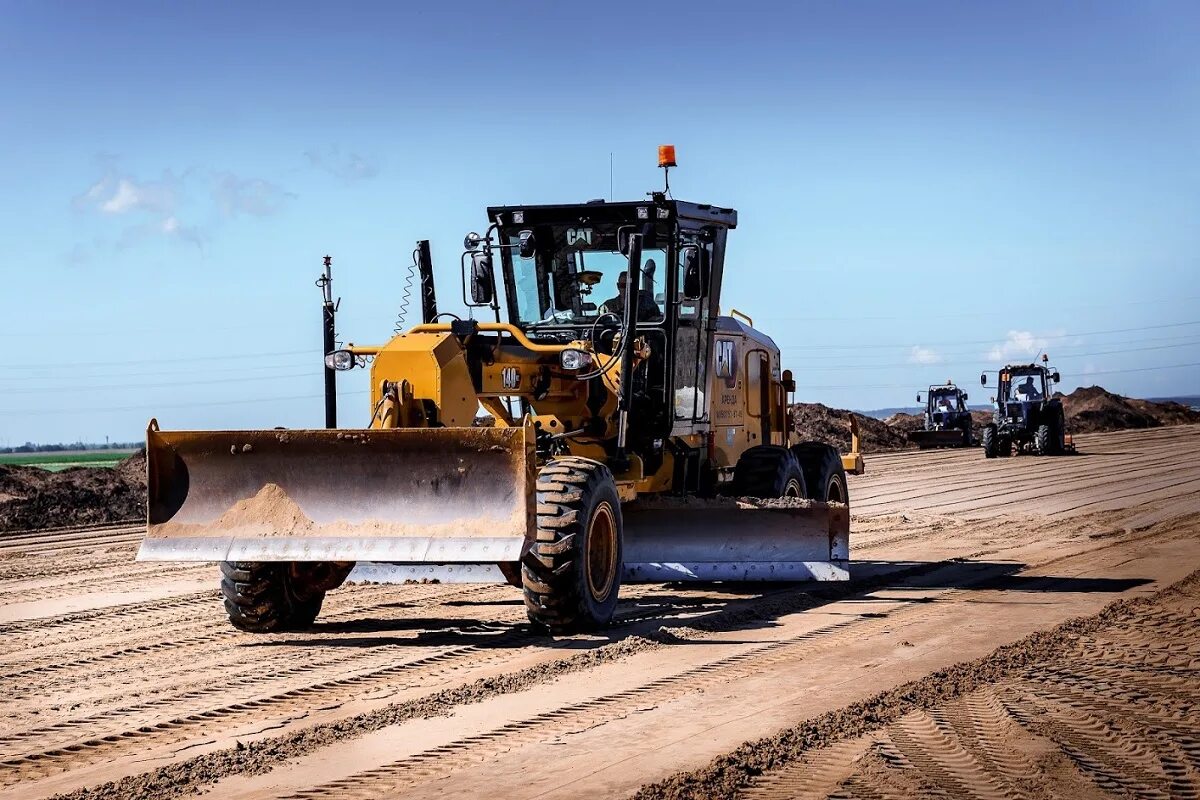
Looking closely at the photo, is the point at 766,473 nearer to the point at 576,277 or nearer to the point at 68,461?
the point at 576,277

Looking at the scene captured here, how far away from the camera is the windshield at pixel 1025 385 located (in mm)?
36875

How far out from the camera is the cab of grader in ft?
29.2

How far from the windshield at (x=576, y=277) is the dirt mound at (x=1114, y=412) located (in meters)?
48.0

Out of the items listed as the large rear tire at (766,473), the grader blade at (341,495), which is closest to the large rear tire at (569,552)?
the grader blade at (341,495)

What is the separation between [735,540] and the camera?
11172mm

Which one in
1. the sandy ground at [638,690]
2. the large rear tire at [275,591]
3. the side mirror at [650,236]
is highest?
the side mirror at [650,236]

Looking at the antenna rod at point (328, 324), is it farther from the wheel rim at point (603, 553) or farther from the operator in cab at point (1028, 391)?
A: the operator in cab at point (1028, 391)

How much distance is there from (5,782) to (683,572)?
5.92 metres

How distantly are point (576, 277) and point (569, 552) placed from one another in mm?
3511

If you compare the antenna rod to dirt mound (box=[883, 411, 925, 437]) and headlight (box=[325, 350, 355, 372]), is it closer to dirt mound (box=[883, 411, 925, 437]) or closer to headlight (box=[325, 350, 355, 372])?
headlight (box=[325, 350, 355, 372])

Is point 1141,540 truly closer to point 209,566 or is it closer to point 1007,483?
point 209,566

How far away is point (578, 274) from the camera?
1188 cm

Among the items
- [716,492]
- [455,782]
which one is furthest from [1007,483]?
[455,782]

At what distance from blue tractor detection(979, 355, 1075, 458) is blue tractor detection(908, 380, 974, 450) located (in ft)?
15.9
